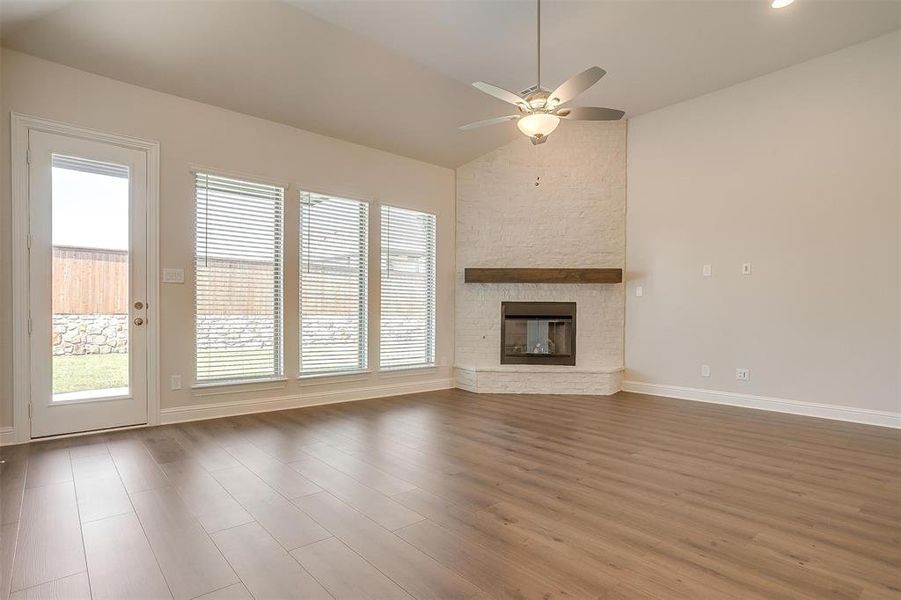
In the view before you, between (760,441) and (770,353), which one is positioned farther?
(770,353)

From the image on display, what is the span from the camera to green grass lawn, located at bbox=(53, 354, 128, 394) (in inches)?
145

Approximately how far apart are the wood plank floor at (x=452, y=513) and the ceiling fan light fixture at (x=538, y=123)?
2.48 metres

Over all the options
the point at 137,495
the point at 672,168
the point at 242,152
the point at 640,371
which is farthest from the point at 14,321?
the point at 672,168

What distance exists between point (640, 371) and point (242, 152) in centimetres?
551

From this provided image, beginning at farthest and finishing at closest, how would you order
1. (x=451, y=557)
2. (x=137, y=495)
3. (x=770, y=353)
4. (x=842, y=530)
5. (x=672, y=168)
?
(x=672, y=168)
(x=770, y=353)
(x=137, y=495)
(x=842, y=530)
(x=451, y=557)

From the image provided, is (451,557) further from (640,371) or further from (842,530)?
(640,371)

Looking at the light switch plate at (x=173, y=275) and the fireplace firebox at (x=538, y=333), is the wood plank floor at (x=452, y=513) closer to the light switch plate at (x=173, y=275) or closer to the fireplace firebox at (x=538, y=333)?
the light switch plate at (x=173, y=275)

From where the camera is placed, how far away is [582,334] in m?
6.16

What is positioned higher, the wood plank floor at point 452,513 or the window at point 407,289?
the window at point 407,289

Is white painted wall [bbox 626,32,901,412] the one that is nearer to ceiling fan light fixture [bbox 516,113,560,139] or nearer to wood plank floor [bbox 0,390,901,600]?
wood plank floor [bbox 0,390,901,600]

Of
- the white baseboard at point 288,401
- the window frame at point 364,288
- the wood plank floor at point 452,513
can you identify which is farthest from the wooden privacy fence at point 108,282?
the wood plank floor at point 452,513

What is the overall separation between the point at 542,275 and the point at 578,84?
318cm

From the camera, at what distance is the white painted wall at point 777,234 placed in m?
4.38

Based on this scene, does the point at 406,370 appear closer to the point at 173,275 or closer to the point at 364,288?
the point at 364,288
